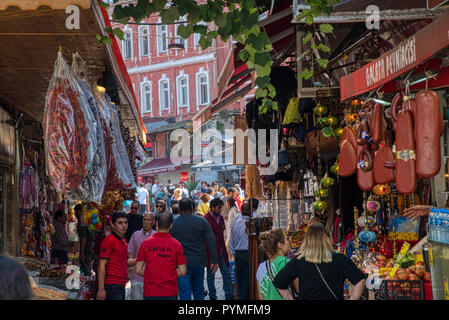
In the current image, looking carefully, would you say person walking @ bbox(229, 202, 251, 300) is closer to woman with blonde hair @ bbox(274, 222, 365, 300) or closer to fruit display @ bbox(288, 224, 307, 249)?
fruit display @ bbox(288, 224, 307, 249)

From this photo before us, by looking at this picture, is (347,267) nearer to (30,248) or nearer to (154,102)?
(30,248)

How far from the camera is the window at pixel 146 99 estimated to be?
1873 inches

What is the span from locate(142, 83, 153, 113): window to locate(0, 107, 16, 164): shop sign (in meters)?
37.2

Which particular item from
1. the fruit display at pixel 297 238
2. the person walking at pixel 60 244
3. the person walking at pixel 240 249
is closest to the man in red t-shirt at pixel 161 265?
the fruit display at pixel 297 238

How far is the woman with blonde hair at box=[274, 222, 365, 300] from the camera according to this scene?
5238mm

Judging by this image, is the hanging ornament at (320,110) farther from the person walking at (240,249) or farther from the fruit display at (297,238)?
the person walking at (240,249)

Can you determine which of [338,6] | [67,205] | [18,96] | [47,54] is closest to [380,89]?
[338,6]

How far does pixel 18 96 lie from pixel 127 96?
1566 mm

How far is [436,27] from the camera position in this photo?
4.05 m

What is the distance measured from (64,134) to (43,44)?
1.04 meters

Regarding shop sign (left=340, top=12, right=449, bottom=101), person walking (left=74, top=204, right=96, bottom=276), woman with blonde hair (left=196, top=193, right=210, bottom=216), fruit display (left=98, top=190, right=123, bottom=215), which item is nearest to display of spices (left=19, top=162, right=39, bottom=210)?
person walking (left=74, top=204, right=96, bottom=276)

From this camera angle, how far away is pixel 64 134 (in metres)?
5.65

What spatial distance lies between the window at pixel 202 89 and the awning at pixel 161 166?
15.6 ft

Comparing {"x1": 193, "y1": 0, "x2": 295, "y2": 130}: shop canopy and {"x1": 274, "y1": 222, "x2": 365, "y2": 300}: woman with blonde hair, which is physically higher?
{"x1": 193, "y1": 0, "x2": 295, "y2": 130}: shop canopy
